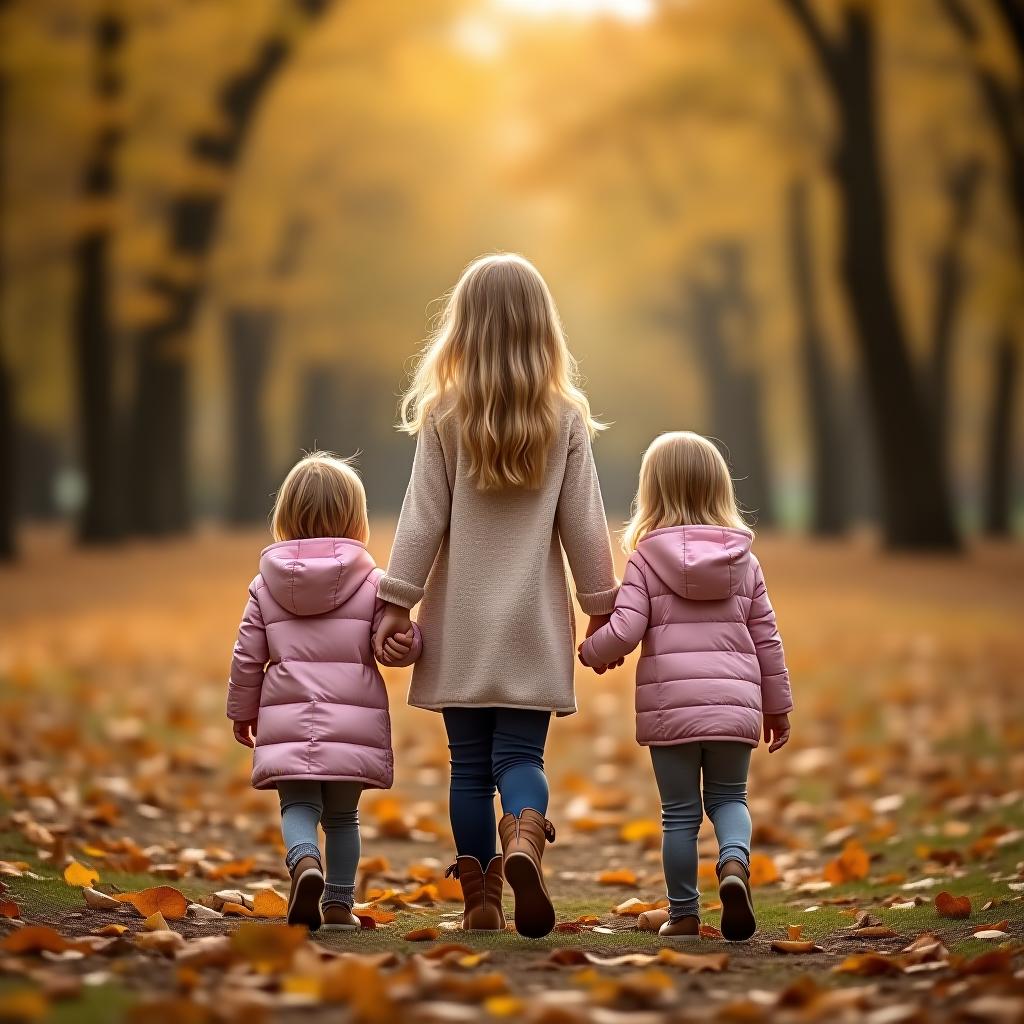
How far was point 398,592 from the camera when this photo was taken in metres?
4.08

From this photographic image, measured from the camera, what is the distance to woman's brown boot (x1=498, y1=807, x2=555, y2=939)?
12.3ft

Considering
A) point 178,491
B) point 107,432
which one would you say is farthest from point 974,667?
point 178,491

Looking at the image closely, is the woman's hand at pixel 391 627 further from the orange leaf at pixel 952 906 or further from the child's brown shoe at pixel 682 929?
the orange leaf at pixel 952 906

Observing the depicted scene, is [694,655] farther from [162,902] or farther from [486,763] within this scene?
[162,902]

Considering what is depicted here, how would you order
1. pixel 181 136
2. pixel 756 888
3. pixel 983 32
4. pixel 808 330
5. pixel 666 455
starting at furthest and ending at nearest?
pixel 808 330 < pixel 181 136 < pixel 983 32 < pixel 756 888 < pixel 666 455

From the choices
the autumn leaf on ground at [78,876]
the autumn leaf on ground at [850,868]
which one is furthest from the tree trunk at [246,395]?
the autumn leaf on ground at [78,876]

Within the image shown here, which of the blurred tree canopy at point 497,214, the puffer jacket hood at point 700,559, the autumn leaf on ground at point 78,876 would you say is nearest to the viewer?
the puffer jacket hood at point 700,559

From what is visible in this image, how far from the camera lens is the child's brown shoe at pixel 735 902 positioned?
383 centimetres

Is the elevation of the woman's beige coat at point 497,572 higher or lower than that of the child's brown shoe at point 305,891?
higher

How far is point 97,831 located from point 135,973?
2415mm

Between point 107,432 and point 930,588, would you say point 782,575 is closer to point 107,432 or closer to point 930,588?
point 930,588

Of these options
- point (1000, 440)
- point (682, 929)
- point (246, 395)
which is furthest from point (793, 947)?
point (246, 395)

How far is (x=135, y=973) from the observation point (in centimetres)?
317

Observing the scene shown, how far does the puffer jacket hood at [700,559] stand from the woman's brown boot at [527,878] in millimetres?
777
